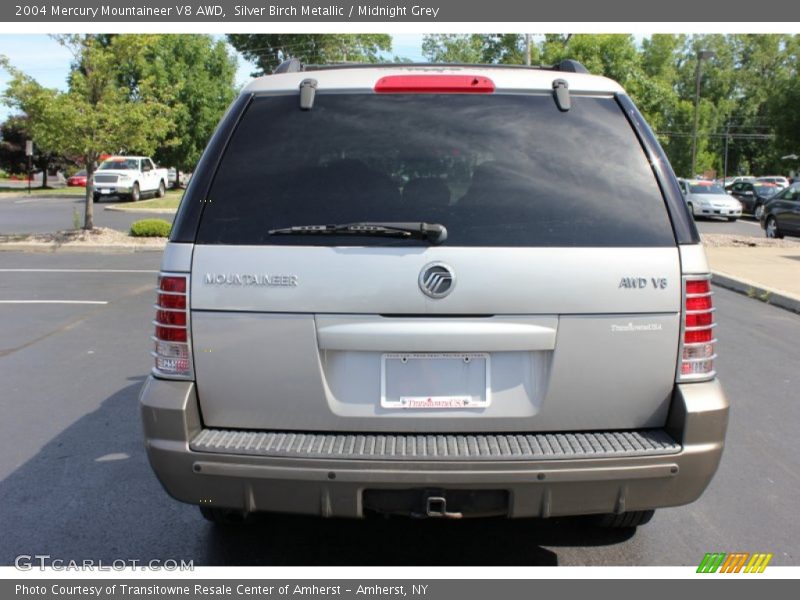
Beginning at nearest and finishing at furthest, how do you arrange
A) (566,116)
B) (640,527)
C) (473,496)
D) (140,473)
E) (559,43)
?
1. (473,496)
2. (566,116)
3. (640,527)
4. (140,473)
5. (559,43)

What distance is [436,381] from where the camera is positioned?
2.94 m

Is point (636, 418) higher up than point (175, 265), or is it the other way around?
point (175, 265)

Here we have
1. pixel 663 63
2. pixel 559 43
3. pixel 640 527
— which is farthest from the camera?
pixel 663 63

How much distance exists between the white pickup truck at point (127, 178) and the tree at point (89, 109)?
17.0 meters

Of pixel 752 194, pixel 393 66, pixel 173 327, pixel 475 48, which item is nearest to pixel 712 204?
pixel 752 194

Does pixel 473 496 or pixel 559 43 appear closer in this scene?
pixel 473 496

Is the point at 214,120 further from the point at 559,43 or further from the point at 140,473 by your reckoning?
the point at 140,473

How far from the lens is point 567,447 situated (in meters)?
2.89

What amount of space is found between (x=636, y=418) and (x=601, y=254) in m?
0.66

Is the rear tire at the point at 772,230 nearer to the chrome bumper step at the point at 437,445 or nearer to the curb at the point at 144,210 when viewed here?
the curb at the point at 144,210

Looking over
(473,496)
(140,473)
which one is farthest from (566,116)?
(140,473)

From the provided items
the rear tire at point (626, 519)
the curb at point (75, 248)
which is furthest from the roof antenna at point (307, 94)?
the curb at point (75, 248)

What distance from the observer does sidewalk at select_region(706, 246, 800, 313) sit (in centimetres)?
1108

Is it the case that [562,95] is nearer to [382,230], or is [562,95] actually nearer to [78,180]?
[382,230]
